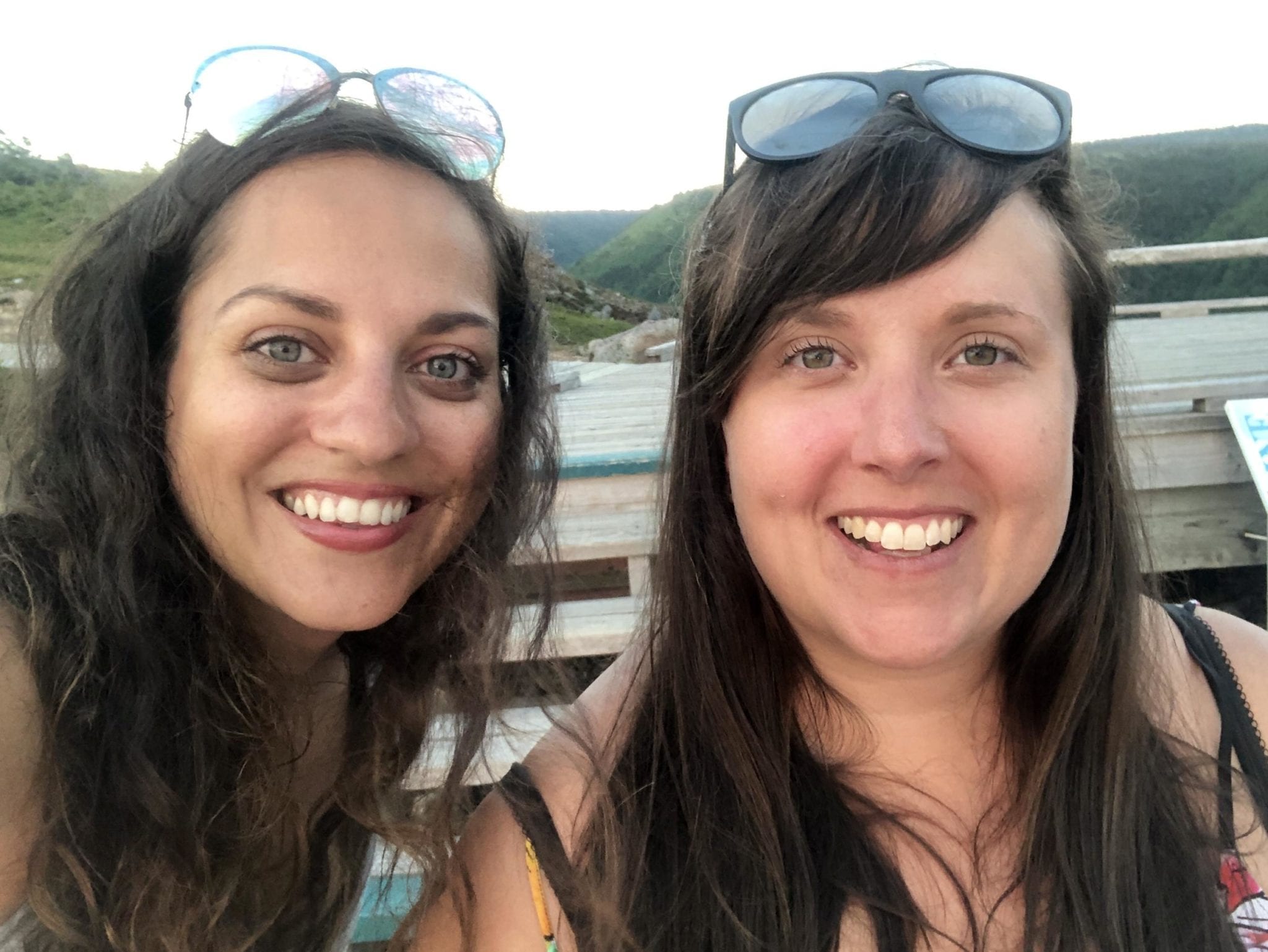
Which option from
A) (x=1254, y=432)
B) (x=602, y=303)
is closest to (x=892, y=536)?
(x=1254, y=432)

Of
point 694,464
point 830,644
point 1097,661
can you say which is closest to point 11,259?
point 694,464

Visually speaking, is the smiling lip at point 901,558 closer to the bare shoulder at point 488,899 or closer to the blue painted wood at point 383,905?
the bare shoulder at point 488,899

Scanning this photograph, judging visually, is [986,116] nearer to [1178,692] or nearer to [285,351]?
[1178,692]

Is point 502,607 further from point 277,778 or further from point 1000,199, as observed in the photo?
point 1000,199

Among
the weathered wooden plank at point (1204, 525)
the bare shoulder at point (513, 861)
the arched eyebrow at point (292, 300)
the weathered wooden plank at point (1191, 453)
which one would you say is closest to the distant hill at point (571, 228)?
the arched eyebrow at point (292, 300)

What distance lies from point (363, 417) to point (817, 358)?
76 cm

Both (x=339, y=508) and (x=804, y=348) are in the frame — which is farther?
(x=339, y=508)

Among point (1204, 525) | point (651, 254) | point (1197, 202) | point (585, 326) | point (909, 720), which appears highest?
point (1197, 202)

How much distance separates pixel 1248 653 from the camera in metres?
1.59

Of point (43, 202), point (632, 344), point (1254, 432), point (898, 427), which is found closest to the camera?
point (898, 427)

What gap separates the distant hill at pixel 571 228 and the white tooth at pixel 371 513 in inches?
30.1

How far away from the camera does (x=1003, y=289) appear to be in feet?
3.90

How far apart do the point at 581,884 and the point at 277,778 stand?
2.28ft

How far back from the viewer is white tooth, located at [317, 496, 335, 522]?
1.40 meters
